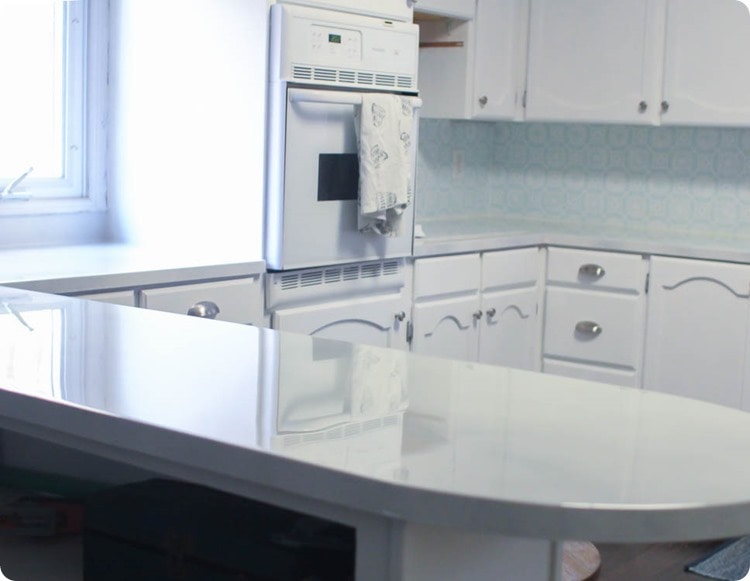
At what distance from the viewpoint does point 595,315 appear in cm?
428

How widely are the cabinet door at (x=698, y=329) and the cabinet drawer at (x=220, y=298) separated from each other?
5.53ft

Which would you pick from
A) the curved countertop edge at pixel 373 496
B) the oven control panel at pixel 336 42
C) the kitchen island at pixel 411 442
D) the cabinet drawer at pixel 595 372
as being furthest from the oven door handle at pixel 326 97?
the curved countertop edge at pixel 373 496

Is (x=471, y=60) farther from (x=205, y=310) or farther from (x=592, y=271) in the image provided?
(x=205, y=310)

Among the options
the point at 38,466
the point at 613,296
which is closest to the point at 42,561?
the point at 38,466

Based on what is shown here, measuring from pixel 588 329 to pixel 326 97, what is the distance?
1645 mm

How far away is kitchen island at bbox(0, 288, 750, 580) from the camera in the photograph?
888mm

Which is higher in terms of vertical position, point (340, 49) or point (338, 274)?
point (340, 49)

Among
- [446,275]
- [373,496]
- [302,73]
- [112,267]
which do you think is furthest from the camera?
[446,275]

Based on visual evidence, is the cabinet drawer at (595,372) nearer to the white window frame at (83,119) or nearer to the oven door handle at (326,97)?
the oven door handle at (326,97)

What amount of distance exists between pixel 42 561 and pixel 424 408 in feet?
1.87

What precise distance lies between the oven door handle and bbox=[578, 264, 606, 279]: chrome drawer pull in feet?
4.52

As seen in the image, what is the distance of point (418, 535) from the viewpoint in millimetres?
970

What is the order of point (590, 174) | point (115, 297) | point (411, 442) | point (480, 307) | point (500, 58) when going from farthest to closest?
1. point (590, 174)
2. point (500, 58)
3. point (480, 307)
4. point (115, 297)
5. point (411, 442)

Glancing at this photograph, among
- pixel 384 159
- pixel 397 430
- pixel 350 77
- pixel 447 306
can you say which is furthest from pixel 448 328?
pixel 397 430
